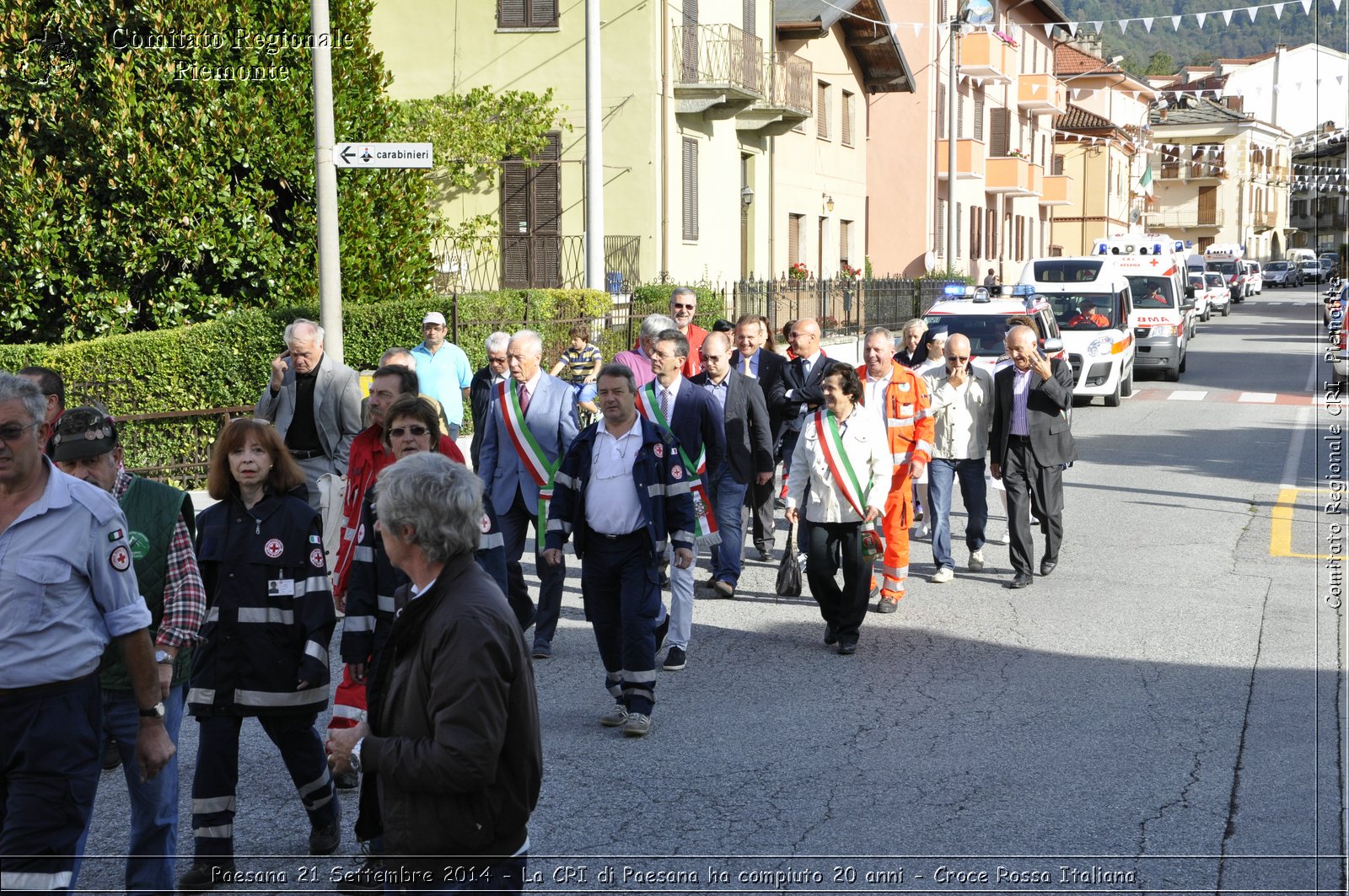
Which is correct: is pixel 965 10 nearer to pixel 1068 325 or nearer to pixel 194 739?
pixel 1068 325

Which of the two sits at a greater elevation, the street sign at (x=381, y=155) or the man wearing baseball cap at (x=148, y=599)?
the street sign at (x=381, y=155)

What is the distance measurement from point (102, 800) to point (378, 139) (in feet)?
41.1

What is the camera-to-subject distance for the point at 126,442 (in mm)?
14109

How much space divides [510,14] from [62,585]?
75.0ft

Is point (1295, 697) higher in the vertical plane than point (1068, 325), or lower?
lower

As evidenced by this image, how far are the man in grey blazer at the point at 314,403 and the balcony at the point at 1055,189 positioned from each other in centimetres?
5530

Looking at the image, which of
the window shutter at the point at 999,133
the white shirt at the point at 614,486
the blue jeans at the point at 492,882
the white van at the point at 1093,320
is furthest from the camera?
the window shutter at the point at 999,133

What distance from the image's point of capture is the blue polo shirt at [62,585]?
385 cm

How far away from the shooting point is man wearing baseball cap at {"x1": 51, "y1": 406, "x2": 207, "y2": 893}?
4645mm

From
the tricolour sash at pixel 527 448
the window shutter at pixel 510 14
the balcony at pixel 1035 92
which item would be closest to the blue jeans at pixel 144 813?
the tricolour sash at pixel 527 448

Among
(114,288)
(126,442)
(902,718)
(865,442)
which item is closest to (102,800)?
(902,718)

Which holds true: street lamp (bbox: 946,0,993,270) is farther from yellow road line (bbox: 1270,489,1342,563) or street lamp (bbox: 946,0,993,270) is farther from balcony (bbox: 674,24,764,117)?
yellow road line (bbox: 1270,489,1342,563)

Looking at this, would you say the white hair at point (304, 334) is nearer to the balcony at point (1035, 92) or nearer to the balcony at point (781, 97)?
the balcony at point (781, 97)

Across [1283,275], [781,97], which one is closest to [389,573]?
[781,97]
